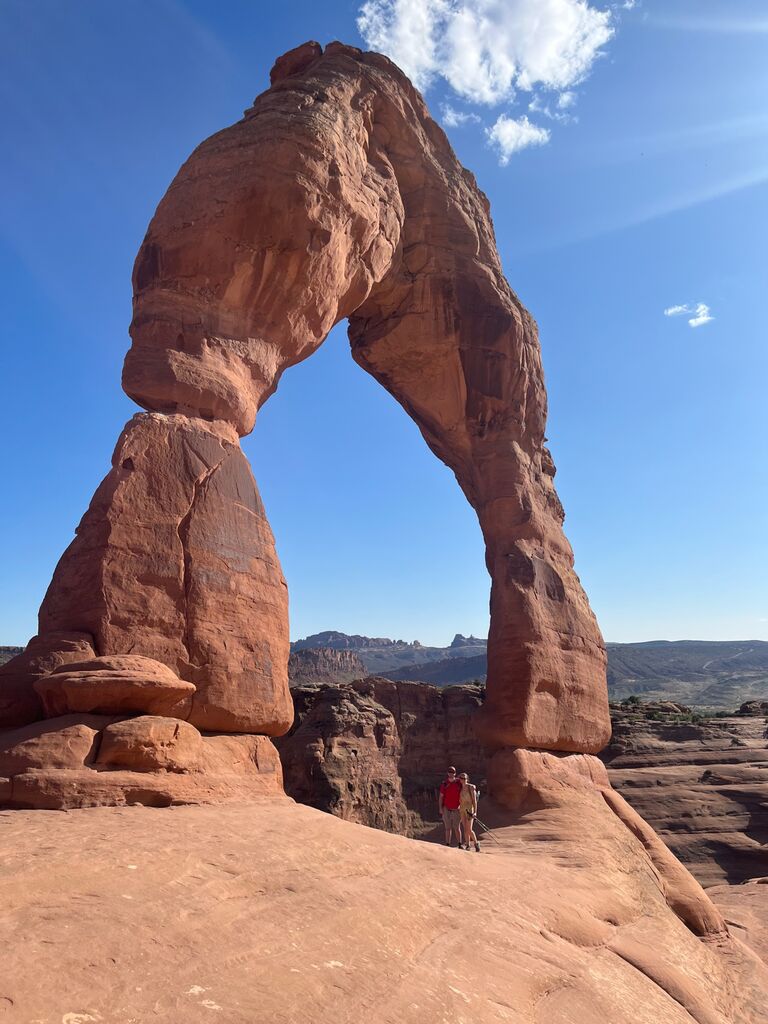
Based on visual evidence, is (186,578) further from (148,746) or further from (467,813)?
(467,813)

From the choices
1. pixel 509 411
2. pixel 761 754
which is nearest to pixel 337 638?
pixel 761 754

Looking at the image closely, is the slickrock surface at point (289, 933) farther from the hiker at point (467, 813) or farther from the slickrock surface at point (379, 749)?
the slickrock surface at point (379, 749)

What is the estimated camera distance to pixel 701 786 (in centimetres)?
2352

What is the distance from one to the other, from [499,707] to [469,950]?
7001 mm

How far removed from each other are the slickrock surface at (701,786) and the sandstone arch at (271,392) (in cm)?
1205

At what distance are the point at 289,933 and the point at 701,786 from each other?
77.0 feet

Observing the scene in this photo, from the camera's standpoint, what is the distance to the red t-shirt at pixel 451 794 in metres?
9.54

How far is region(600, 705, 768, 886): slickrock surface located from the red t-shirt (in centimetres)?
1436

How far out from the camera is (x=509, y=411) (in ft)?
45.2

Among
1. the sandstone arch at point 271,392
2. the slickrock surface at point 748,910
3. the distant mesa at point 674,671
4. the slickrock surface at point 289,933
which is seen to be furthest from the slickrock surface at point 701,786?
the distant mesa at point 674,671

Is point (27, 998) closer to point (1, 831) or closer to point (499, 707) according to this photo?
point (1, 831)

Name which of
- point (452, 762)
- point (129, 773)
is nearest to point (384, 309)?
point (129, 773)

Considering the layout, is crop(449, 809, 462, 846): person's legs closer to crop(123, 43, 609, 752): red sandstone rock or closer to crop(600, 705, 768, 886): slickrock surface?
Answer: crop(123, 43, 609, 752): red sandstone rock

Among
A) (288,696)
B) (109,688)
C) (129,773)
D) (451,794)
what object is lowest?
(451,794)
